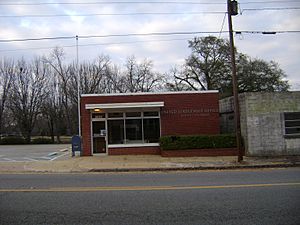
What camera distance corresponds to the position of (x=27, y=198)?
355 inches

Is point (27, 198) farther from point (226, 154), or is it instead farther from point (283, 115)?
point (283, 115)

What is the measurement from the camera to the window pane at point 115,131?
22.9m

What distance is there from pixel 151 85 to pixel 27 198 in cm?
5181

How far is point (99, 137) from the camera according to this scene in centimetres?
2292

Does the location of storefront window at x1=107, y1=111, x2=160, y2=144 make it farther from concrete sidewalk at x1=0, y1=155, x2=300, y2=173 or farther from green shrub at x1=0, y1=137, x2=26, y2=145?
green shrub at x1=0, y1=137, x2=26, y2=145

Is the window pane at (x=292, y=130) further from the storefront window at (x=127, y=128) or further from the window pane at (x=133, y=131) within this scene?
the window pane at (x=133, y=131)

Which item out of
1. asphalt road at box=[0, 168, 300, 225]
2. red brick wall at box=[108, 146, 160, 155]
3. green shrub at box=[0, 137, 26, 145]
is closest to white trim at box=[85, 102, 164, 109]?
red brick wall at box=[108, 146, 160, 155]

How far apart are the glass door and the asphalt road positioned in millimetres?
10936

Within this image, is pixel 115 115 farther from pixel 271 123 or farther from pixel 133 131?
pixel 271 123

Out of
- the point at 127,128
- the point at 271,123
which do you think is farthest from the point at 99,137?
the point at 271,123

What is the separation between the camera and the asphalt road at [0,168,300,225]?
6.89 metres

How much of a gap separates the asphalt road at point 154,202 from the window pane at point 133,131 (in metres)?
10.9

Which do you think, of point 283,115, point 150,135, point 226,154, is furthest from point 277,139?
point 150,135

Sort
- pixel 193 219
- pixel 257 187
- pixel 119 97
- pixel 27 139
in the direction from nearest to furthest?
pixel 193 219, pixel 257 187, pixel 119 97, pixel 27 139
